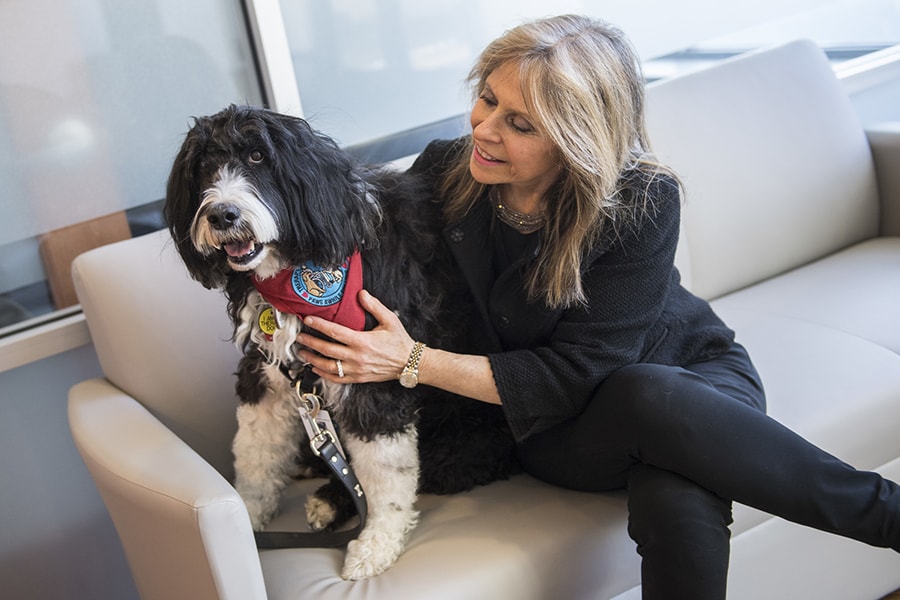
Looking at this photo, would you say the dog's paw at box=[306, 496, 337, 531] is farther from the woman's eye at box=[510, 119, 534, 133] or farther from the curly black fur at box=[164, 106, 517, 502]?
the woman's eye at box=[510, 119, 534, 133]

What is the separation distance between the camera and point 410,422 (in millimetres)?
1666

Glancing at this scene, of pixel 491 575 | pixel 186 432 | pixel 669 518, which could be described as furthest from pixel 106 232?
pixel 669 518

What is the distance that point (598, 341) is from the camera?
167cm

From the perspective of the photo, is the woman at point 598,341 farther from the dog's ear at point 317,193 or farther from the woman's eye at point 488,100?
the dog's ear at point 317,193

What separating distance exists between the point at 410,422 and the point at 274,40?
1.08m

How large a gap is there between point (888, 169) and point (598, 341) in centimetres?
150

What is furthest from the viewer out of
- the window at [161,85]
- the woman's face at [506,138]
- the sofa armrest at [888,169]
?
the sofa armrest at [888,169]

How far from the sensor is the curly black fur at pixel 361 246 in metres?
1.38

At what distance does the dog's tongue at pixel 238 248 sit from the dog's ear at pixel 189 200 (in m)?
0.08

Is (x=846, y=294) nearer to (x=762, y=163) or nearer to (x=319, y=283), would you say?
(x=762, y=163)

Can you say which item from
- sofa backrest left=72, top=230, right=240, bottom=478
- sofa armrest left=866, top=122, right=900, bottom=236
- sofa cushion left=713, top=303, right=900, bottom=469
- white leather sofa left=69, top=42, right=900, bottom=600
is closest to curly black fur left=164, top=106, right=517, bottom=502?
white leather sofa left=69, top=42, right=900, bottom=600

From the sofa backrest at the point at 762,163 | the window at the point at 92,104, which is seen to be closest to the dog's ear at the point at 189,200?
the window at the point at 92,104

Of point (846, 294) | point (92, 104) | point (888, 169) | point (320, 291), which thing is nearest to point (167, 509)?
point (320, 291)

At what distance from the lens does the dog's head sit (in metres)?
1.34
